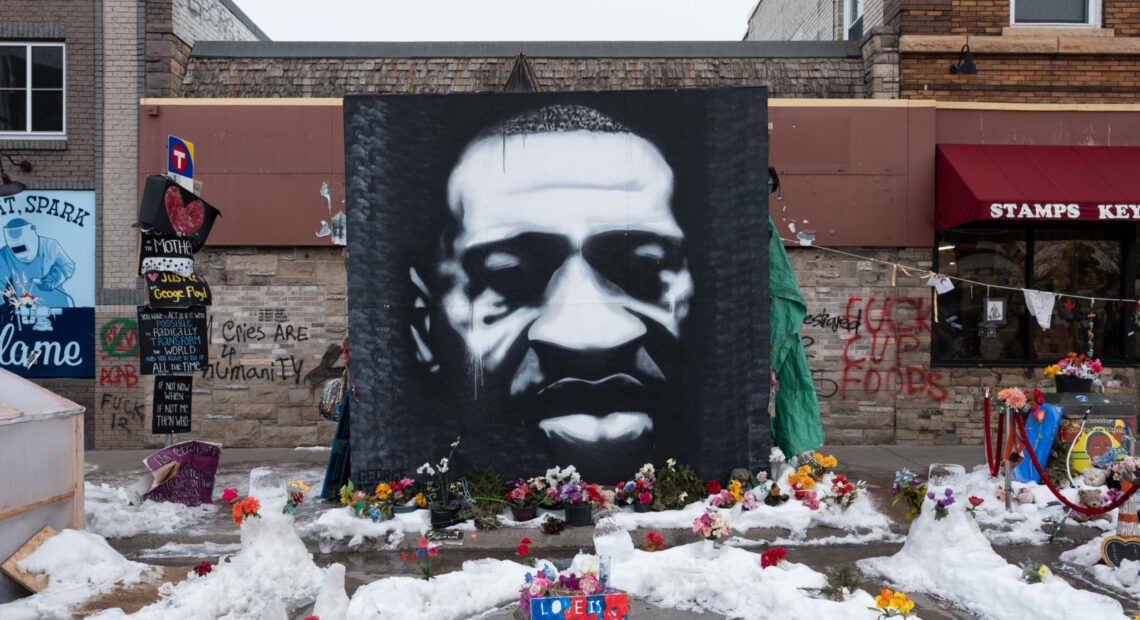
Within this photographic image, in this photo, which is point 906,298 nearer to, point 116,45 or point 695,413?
point 695,413

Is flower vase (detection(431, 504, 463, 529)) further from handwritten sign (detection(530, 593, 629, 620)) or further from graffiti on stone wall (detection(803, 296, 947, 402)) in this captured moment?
graffiti on stone wall (detection(803, 296, 947, 402))

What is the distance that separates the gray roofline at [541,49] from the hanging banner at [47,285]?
3.09 m

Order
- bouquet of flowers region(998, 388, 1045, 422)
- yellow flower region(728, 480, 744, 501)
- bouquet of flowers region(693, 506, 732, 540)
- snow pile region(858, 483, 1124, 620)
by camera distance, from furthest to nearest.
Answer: bouquet of flowers region(998, 388, 1045, 422) → yellow flower region(728, 480, 744, 501) → bouquet of flowers region(693, 506, 732, 540) → snow pile region(858, 483, 1124, 620)

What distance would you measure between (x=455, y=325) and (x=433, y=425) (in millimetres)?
964

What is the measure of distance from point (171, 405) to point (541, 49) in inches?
291

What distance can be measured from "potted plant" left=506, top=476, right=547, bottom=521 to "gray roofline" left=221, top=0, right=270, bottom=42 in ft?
33.4

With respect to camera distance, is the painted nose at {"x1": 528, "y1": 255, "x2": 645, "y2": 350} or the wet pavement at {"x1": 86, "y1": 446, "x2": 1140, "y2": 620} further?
the painted nose at {"x1": 528, "y1": 255, "x2": 645, "y2": 350}

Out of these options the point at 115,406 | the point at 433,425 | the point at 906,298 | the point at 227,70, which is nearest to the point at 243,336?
the point at 115,406

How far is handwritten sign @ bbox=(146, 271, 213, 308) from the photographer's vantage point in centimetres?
842

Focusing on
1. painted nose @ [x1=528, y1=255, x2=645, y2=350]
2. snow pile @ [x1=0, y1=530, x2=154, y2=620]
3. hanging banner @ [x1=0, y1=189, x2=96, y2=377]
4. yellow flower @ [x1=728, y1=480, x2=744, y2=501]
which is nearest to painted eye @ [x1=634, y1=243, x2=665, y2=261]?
painted nose @ [x1=528, y1=255, x2=645, y2=350]

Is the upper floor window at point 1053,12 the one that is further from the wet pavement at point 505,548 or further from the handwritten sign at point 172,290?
the handwritten sign at point 172,290

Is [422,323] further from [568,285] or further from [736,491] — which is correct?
[736,491]

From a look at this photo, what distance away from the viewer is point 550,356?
821cm

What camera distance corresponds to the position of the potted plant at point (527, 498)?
7.68 metres
